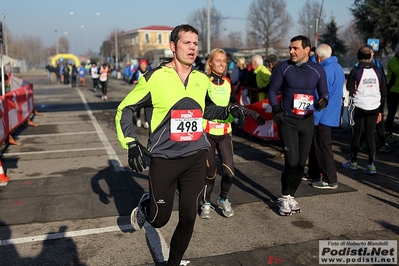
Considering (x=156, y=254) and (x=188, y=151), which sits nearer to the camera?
(x=188, y=151)

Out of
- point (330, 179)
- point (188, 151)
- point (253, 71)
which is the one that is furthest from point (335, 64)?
point (253, 71)

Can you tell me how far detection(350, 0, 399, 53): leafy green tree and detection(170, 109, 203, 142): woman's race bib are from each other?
105 feet

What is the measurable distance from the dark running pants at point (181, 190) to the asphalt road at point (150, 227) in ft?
1.68

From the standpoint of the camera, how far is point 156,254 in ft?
13.5

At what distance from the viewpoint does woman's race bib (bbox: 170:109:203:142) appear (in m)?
3.48

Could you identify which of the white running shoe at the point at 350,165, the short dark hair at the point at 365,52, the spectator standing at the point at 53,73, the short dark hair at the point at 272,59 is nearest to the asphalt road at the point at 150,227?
the white running shoe at the point at 350,165

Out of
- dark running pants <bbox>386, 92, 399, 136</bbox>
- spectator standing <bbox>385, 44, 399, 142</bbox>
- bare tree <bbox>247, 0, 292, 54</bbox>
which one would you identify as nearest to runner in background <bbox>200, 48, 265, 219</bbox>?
spectator standing <bbox>385, 44, 399, 142</bbox>

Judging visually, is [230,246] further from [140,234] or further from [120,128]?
[120,128]

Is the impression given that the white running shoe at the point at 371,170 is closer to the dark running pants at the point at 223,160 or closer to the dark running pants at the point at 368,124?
the dark running pants at the point at 368,124

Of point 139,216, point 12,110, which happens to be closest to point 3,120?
point 12,110

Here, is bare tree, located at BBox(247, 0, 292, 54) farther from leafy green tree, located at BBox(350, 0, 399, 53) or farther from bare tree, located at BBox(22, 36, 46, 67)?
bare tree, located at BBox(22, 36, 46, 67)

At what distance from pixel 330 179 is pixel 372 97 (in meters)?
1.70

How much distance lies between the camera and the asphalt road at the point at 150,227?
13.5ft

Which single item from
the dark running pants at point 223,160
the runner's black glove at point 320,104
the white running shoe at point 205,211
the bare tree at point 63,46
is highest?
the bare tree at point 63,46
